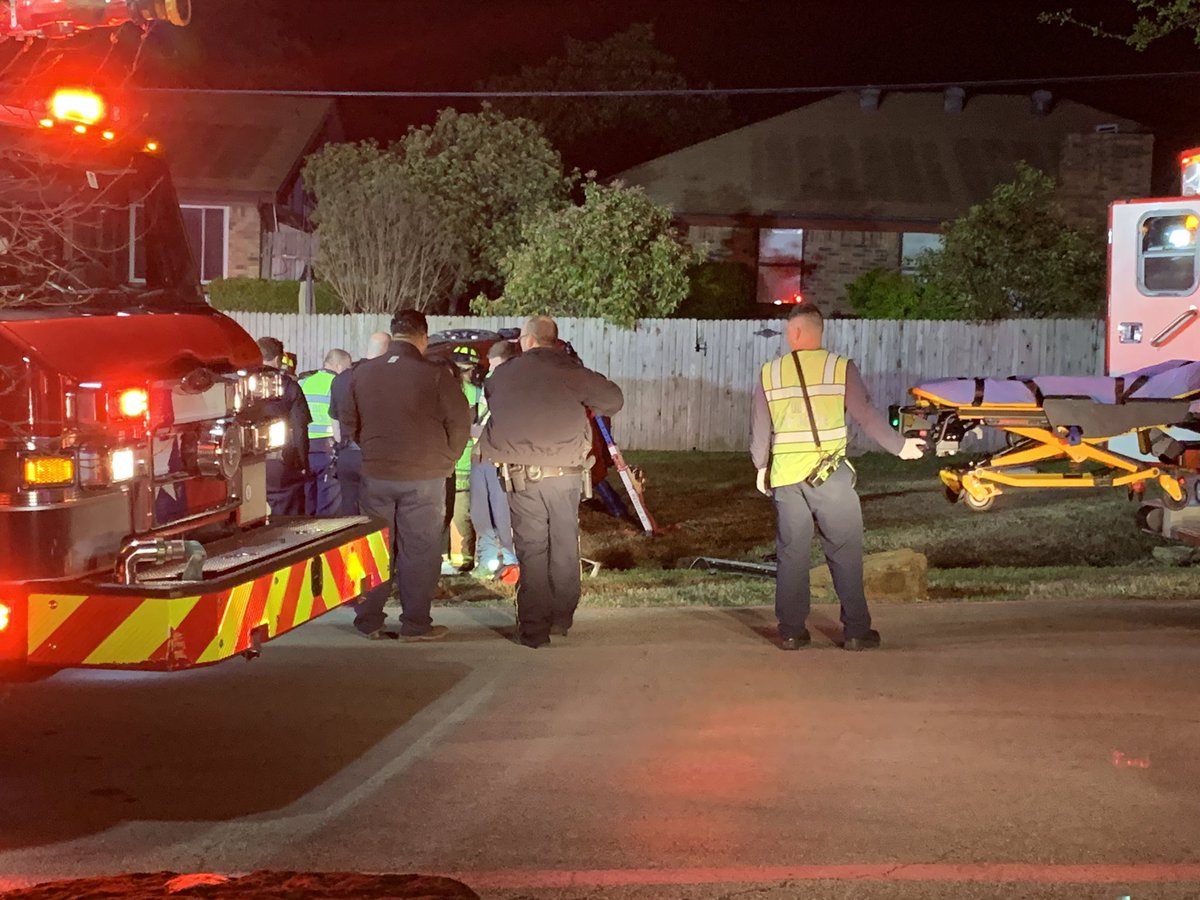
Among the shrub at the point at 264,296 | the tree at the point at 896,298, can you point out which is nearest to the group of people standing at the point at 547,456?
the tree at the point at 896,298

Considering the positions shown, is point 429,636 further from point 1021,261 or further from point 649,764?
point 1021,261

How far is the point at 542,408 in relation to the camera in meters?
8.29

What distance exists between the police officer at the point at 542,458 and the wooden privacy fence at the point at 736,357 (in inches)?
→ 524

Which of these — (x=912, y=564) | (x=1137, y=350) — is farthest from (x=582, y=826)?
(x=1137, y=350)

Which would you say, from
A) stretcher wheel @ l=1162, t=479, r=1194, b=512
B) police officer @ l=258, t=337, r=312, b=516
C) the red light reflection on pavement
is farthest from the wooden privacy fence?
the red light reflection on pavement

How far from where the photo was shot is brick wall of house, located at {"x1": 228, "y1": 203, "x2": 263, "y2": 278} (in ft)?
94.1

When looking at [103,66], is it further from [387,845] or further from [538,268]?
[538,268]

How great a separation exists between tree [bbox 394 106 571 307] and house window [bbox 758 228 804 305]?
4.13 m

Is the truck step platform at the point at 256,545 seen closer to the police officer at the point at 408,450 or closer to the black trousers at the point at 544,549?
the police officer at the point at 408,450

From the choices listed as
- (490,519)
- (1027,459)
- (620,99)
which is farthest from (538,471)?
(620,99)

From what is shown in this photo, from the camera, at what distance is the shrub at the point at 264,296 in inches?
997

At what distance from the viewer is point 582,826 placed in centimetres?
539

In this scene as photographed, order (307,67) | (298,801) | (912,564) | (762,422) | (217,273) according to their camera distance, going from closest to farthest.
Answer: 1. (298,801)
2. (762,422)
3. (912,564)
4. (217,273)
5. (307,67)

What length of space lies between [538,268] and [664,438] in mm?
3153
